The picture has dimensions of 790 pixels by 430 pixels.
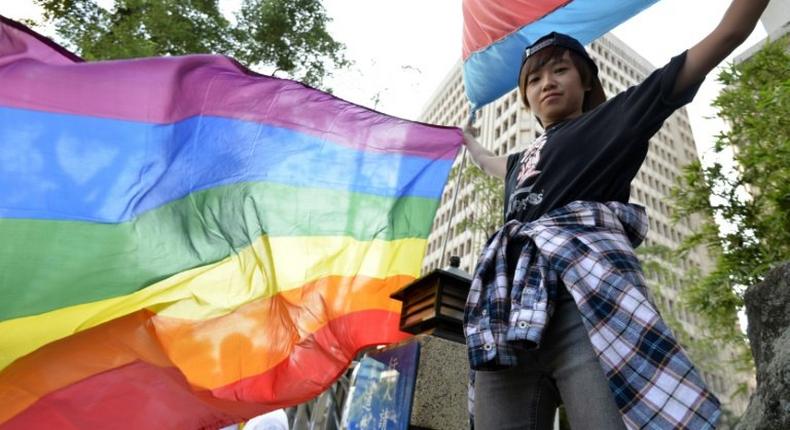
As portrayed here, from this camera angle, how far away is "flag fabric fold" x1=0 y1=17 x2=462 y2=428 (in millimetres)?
2084

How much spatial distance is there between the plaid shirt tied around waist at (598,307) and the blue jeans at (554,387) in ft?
0.19

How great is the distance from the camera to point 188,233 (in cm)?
234

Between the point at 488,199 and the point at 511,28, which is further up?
the point at 511,28

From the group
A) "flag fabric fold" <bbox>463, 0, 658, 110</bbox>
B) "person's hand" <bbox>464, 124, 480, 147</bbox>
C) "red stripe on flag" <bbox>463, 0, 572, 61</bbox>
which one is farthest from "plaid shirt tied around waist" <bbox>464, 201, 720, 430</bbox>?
"red stripe on flag" <bbox>463, 0, 572, 61</bbox>

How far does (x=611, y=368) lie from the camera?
1.14 metres

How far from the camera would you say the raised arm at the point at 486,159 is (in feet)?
6.95

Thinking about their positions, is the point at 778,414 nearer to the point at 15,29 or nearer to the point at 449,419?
the point at 449,419

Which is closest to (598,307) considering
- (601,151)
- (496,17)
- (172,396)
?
(601,151)

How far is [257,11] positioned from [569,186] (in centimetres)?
859

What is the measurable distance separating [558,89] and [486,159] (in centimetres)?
61

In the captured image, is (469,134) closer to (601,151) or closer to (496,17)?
(601,151)

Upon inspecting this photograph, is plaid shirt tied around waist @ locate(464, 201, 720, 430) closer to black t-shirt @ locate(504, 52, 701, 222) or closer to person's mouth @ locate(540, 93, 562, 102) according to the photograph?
black t-shirt @ locate(504, 52, 701, 222)

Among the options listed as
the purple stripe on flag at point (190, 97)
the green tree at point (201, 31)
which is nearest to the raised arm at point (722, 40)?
the purple stripe on flag at point (190, 97)

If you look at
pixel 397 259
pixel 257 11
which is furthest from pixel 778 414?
pixel 257 11
